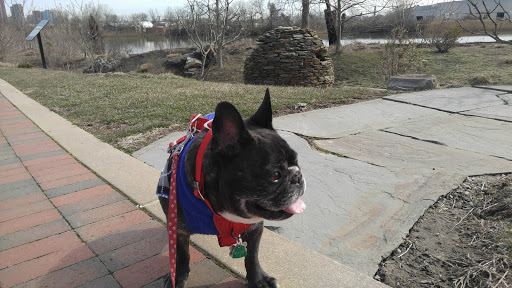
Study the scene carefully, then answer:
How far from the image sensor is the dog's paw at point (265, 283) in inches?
81.7

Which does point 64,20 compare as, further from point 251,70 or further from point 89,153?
point 89,153

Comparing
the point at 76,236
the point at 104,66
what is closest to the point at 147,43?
the point at 104,66

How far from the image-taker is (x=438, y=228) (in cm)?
267

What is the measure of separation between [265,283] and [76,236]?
4.96ft

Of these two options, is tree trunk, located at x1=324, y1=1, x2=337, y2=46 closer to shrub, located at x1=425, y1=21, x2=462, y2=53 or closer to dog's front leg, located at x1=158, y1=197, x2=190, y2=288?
shrub, located at x1=425, y1=21, x2=462, y2=53

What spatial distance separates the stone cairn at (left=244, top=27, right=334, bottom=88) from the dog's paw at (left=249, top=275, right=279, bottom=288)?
10876 mm

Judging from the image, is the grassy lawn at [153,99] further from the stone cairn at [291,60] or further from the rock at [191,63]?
the rock at [191,63]

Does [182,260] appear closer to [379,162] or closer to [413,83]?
[379,162]

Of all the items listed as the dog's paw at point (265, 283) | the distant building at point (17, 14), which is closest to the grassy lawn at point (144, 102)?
the dog's paw at point (265, 283)

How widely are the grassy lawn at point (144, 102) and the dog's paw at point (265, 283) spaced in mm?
3027

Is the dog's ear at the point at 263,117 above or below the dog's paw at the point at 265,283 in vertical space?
above

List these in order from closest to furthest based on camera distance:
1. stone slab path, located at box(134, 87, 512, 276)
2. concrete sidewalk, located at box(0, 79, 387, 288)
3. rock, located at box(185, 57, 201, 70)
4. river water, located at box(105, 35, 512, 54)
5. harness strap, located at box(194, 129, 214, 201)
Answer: harness strap, located at box(194, 129, 214, 201) < concrete sidewalk, located at box(0, 79, 387, 288) < stone slab path, located at box(134, 87, 512, 276) < rock, located at box(185, 57, 201, 70) < river water, located at box(105, 35, 512, 54)

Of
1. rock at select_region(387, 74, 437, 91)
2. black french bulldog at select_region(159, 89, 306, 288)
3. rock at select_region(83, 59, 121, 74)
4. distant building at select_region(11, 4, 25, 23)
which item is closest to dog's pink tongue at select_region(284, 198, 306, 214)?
black french bulldog at select_region(159, 89, 306, 288)

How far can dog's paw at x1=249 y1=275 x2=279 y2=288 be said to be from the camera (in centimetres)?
207
